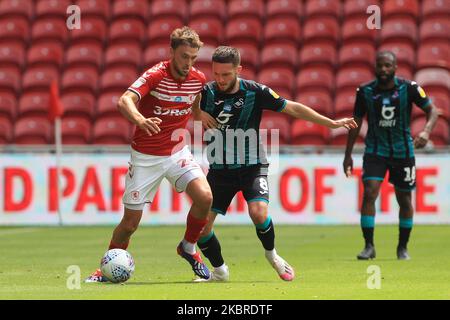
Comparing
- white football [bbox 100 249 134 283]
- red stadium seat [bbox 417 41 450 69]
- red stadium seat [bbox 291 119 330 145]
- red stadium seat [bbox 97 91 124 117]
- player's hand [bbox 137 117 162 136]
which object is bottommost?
white football [bbox 100 249 134 283]

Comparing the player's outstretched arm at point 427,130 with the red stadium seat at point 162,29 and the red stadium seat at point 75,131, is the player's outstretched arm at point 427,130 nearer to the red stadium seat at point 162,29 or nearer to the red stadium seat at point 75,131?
the red stadium seat at point 75,131

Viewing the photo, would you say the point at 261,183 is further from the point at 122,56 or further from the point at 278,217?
the point at 122,56

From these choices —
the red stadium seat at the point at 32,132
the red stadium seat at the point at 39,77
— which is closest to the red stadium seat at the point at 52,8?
the red stadium seat at the point at 39,77

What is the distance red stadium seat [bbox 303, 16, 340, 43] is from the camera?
20875mm

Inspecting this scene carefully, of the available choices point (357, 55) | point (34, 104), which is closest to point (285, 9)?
point (357, 55)

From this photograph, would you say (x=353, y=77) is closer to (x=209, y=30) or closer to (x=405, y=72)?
(x=405, y=72)

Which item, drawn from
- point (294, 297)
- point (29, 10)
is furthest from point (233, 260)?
point (29, 10)

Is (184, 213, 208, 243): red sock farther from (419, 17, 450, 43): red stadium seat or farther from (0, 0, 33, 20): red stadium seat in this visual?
(0, 0, 33, 20): red stadium seat

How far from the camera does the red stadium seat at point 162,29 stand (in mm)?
21547

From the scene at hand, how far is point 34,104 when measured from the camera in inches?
808

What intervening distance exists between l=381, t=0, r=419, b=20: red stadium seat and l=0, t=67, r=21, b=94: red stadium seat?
7.02 meters

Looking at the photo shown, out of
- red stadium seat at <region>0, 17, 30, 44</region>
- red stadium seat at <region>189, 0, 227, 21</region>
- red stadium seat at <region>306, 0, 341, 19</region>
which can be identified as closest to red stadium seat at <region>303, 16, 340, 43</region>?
red stadium seat at <region>306, 0, 341, 19</region>

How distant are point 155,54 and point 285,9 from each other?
2.67 m

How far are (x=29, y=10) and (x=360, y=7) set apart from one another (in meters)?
6.71
